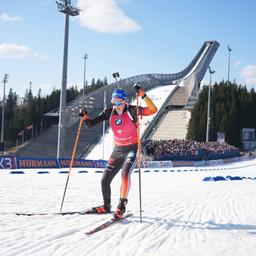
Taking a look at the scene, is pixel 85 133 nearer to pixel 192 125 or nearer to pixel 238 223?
pixel 192 125

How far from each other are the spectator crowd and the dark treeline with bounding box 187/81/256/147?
13.5 meters

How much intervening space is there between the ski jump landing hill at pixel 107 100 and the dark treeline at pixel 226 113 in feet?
13.5

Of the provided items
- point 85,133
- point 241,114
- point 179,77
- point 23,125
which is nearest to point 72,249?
point 85,133

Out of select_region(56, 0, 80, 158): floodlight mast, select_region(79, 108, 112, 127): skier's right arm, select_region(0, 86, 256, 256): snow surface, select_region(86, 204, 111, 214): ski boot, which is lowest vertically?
select_region(0, 86, 256, 256): snow surface

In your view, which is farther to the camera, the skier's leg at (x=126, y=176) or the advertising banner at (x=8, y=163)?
the advertising banner at (x=8, y=163)

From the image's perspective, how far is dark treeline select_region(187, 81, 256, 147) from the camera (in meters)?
55.9

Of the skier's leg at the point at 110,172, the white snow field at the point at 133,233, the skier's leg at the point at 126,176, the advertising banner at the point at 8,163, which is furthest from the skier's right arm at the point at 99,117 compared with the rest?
the advertising banner at the point at 8,163

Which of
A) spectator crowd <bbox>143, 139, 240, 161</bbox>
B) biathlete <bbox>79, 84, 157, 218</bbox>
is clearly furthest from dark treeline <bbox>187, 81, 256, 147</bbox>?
biathlete <bbox>79, 84, 157, 218</bbox>

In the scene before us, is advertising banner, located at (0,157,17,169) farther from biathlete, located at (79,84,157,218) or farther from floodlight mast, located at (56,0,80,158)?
biathlete, located at (79,84,157,218)

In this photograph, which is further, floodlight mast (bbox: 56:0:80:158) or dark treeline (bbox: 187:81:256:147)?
dark treeline (bbox: 187:81:256:147)

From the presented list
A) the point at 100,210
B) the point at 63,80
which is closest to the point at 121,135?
the point at 100,210

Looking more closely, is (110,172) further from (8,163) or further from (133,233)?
(8,163)

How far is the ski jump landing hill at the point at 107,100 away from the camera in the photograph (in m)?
50.2

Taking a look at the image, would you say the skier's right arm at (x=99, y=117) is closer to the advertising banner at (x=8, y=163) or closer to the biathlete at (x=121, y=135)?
the biathlete at (x=121, y=135)
